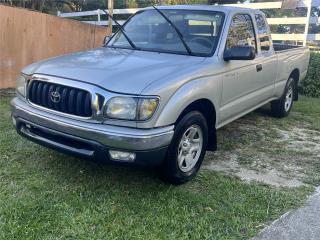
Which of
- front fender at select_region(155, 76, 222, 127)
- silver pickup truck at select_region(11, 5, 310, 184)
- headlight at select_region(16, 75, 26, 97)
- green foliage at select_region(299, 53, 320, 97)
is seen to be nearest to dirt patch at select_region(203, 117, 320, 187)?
silver pickup truck at select_region(11, 5, 310, 184)

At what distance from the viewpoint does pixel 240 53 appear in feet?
14.6

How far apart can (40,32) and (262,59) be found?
16.5 ft

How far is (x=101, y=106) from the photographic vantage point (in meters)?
3.46

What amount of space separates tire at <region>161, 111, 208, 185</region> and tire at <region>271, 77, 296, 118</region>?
3.13 m

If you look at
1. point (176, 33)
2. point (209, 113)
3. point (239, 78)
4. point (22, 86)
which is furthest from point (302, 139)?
point (22, 86)

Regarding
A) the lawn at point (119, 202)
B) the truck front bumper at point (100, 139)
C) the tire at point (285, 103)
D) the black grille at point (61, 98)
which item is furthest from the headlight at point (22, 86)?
the tire at point (285, 103)

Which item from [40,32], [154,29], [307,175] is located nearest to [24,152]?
[154,29]

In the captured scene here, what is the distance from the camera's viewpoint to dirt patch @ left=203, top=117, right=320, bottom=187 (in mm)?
4594

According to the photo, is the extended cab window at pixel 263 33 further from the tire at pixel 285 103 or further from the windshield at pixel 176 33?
the tire at pixel 285 103

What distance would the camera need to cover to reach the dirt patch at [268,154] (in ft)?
15.1

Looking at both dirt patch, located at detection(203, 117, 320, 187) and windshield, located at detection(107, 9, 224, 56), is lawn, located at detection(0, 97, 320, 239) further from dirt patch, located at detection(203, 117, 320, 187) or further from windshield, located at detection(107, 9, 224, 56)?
windshield, located at detection(107, 9, 224, 56)

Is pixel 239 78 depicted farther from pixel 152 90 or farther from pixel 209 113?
pixel 152 90

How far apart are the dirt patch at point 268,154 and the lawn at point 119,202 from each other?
14 centimetres

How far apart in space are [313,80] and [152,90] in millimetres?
6909
